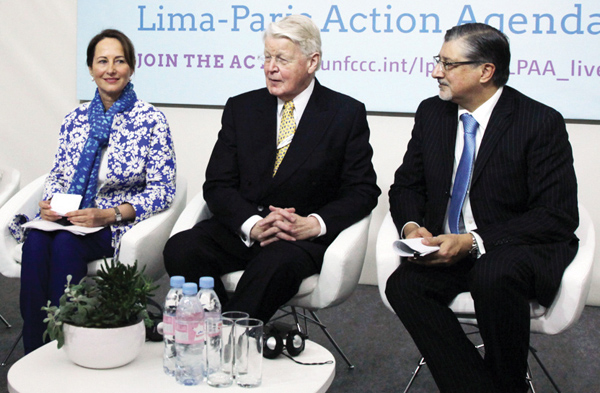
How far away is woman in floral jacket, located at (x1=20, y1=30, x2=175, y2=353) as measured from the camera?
2.88 m

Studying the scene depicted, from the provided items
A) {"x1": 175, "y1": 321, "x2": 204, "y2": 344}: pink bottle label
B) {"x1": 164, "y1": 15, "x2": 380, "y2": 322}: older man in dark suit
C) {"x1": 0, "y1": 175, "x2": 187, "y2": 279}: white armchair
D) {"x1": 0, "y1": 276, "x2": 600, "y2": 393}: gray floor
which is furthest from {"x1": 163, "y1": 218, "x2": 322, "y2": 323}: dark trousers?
{"x1": 175, "y1": 321, "x2": 204, "y2": 344}: pink bottle label

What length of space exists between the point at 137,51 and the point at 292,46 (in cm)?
183

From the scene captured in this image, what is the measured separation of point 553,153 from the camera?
8.41ft

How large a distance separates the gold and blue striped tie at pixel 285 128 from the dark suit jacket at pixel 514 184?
0.52 metres

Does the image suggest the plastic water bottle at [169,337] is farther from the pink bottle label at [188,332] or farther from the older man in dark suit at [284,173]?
the older man in dark suit at [284,173]

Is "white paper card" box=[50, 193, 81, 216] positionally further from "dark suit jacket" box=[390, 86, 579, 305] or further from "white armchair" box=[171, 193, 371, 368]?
"dark suit jacket" box=[390, 86, 579, 305]

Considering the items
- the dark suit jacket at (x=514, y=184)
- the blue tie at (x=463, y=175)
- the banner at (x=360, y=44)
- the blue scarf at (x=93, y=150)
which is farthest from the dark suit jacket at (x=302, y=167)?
the banner at (x=360, y=44)

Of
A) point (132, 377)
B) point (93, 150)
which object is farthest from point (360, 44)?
point (132, 377)

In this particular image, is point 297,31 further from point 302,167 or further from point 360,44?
point 360,44

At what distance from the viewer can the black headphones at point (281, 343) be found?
1.98 meters

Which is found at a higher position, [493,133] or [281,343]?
[493,133]

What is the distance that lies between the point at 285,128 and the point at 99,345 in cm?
145

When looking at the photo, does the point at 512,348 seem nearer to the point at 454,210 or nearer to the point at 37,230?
the point at 454,210

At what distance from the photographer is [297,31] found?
9.66 feet
